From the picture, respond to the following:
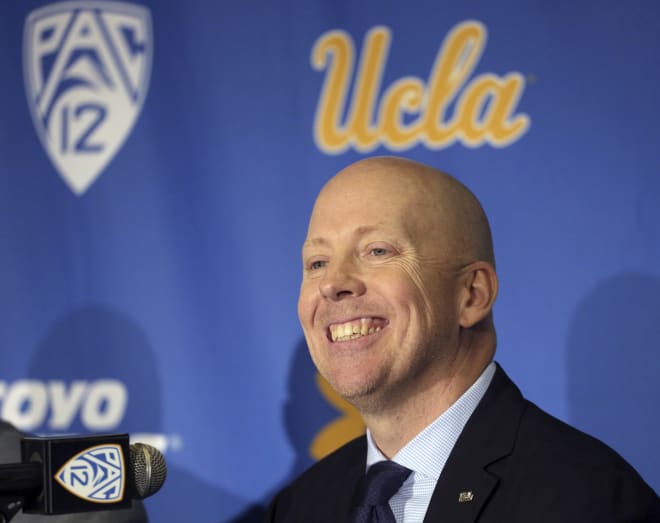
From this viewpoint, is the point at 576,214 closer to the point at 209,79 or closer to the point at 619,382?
the point at 619,382

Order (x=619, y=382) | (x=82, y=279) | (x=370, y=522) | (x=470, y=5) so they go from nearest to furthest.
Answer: (x=370, y=522)
(x=619, y=382)
(x=470, y=5)
(x=82, y=279)

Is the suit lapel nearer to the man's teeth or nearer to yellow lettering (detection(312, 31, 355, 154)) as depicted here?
the man's teeth

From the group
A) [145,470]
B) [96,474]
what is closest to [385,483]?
[145,470]

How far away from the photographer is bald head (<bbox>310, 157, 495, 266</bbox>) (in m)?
2.04

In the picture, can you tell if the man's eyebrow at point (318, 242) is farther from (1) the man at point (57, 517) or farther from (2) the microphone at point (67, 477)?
(2) the microphone at point (67, 477)

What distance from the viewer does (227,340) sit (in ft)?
9.64

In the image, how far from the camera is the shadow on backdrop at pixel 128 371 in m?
2.96

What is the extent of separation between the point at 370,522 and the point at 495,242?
100 centimetres

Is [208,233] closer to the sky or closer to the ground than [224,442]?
closer to the sky

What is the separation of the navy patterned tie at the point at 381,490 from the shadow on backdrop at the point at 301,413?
Answer: 829 millimetres

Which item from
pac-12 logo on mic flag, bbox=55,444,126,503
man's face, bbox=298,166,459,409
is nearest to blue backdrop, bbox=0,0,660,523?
man's face, bbox=298,166,459,409

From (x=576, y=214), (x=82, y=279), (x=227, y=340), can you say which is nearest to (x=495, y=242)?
(x=576, y=214)

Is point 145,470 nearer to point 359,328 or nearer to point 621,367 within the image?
point 359,328

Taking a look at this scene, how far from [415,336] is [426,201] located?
0.26 metres
